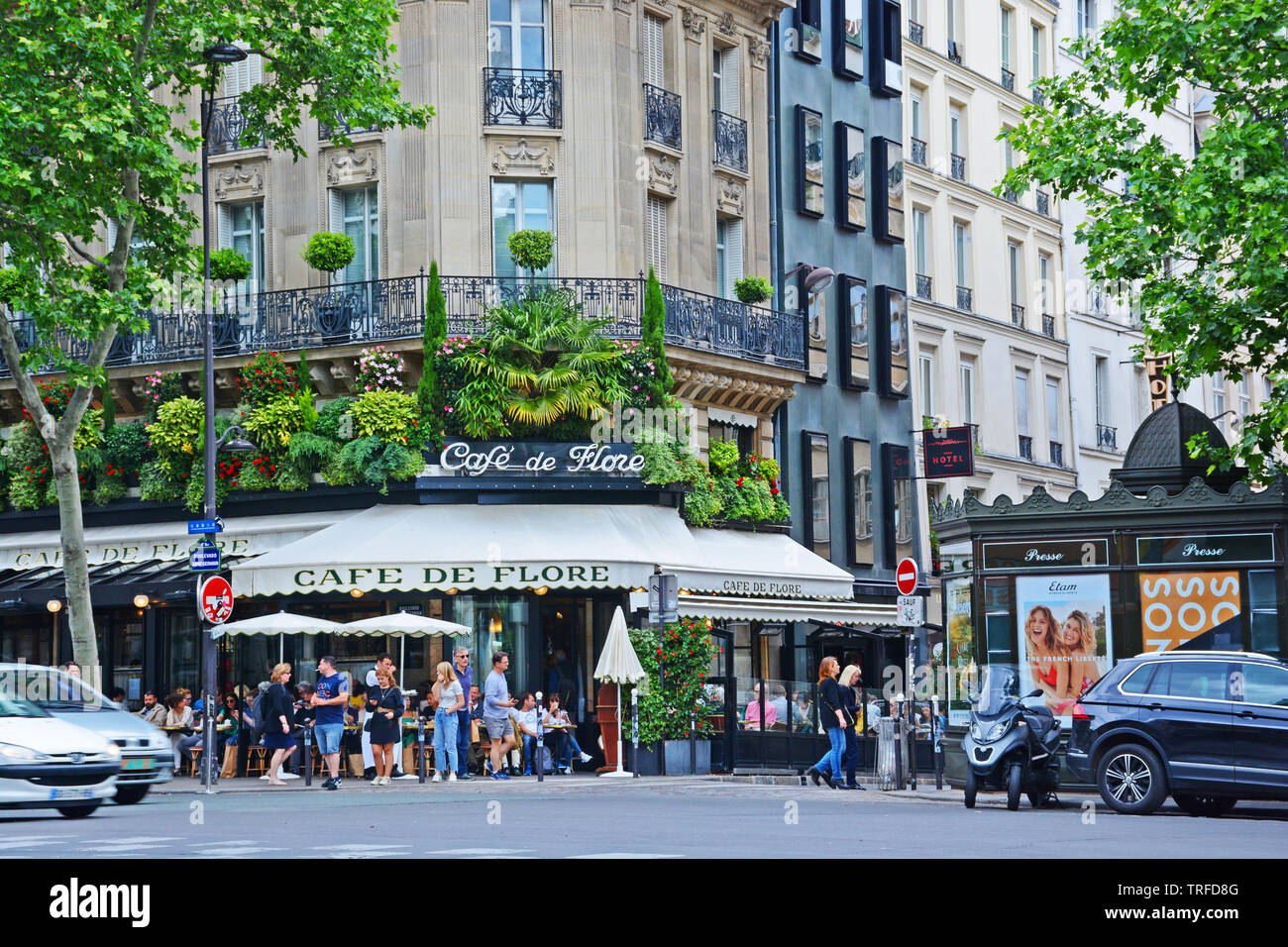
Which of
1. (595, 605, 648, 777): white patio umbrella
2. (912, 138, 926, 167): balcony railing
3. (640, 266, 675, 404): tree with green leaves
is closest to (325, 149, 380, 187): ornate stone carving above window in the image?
(640, 266, 675, 404): tree with green leaves

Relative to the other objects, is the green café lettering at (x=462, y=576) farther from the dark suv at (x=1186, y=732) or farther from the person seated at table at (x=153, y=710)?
the dark suv at (x=1186, y=732)

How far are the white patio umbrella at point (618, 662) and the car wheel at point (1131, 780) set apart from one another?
10078mm

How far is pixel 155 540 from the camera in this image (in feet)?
111

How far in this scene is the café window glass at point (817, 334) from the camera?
1593 inches

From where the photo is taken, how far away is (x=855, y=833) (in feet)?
54.1

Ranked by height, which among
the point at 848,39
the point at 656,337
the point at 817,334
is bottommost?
the point at 656,337

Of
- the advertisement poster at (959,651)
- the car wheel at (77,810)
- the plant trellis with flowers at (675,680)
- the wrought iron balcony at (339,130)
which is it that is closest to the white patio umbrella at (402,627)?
the plant trellis with flowers at (675,680)

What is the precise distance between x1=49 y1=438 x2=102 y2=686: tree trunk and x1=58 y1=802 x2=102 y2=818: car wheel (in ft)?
24.2

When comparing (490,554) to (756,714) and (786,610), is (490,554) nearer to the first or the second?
(756,714)

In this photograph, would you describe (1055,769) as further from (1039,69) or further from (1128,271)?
(1039,69)

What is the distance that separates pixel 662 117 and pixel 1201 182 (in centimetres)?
1237

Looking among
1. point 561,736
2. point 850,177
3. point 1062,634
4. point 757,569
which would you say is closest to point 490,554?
point 561,736

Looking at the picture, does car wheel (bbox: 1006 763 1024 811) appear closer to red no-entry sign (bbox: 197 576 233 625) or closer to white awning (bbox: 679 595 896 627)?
white awning (bbox: 679 595 896 627)
